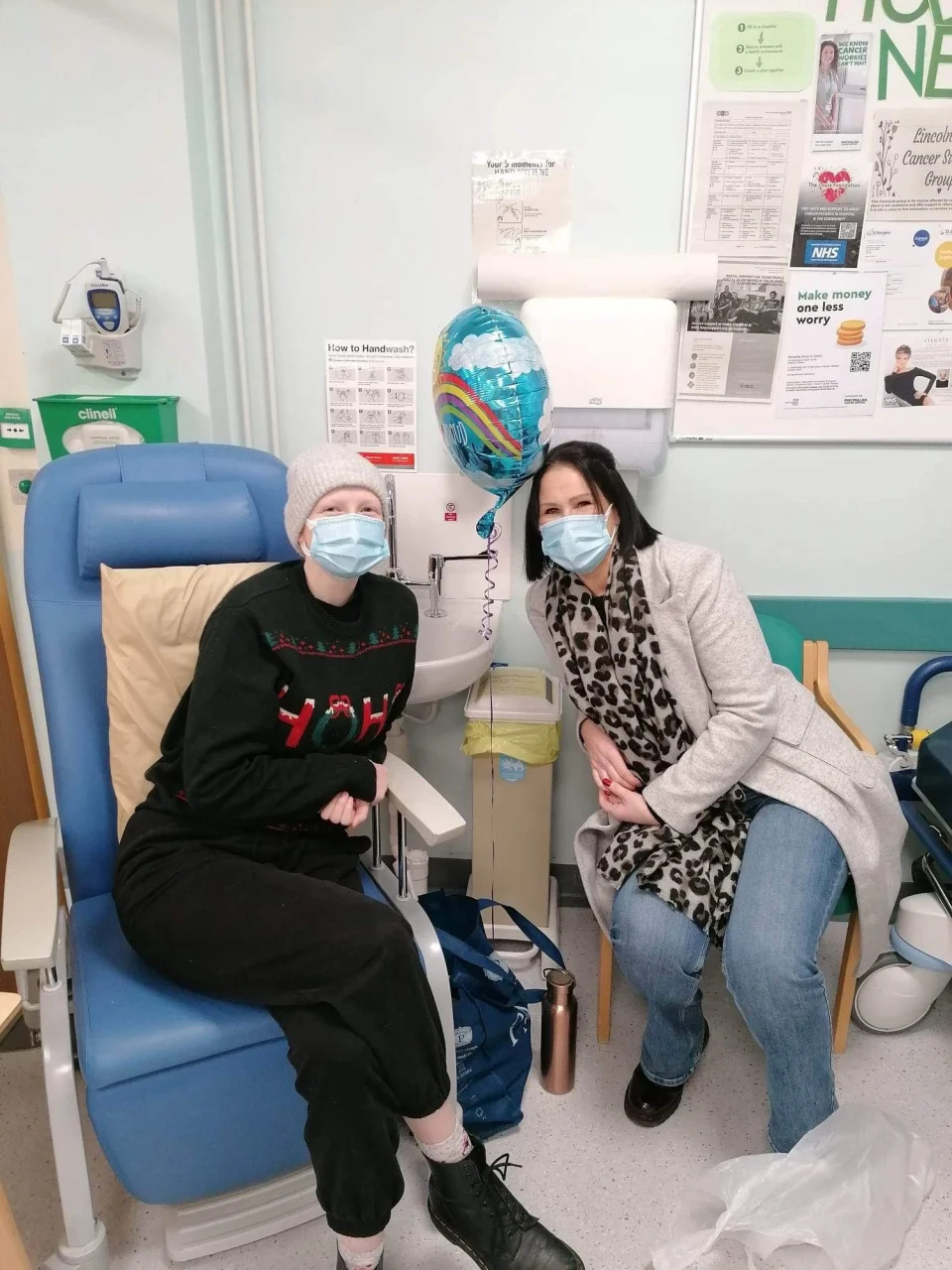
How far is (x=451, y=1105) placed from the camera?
1.32 m

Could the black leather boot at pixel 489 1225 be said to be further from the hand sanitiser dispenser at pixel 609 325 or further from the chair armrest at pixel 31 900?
the hand sanitiser dispenser at pixel 609 325

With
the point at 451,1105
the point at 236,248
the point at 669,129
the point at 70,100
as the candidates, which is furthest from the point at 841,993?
the point at 70,100

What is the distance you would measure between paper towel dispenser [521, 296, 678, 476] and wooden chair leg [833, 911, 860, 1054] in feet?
3.53

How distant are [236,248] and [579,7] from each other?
0.89 metres

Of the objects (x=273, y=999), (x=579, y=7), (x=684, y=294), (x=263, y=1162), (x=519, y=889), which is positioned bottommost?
(x=519, y=889)

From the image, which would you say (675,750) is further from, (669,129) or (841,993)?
(669,129)

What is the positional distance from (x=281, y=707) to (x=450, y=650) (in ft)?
1.96

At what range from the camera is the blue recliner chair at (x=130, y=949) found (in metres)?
1.16

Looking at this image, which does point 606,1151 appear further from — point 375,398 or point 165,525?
point 375,398

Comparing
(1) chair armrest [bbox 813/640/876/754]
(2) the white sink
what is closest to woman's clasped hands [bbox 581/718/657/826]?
(2) the white sink

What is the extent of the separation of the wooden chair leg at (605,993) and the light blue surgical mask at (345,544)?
0.94 m

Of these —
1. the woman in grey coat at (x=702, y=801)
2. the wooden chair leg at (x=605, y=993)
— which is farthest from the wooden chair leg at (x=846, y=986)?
the wooden chair leg at (x=605, y=993)

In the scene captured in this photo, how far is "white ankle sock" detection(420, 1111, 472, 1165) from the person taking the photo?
1.28 m

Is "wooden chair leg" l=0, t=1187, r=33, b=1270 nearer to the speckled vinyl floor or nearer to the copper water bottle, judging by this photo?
the speckled vinyl floor
